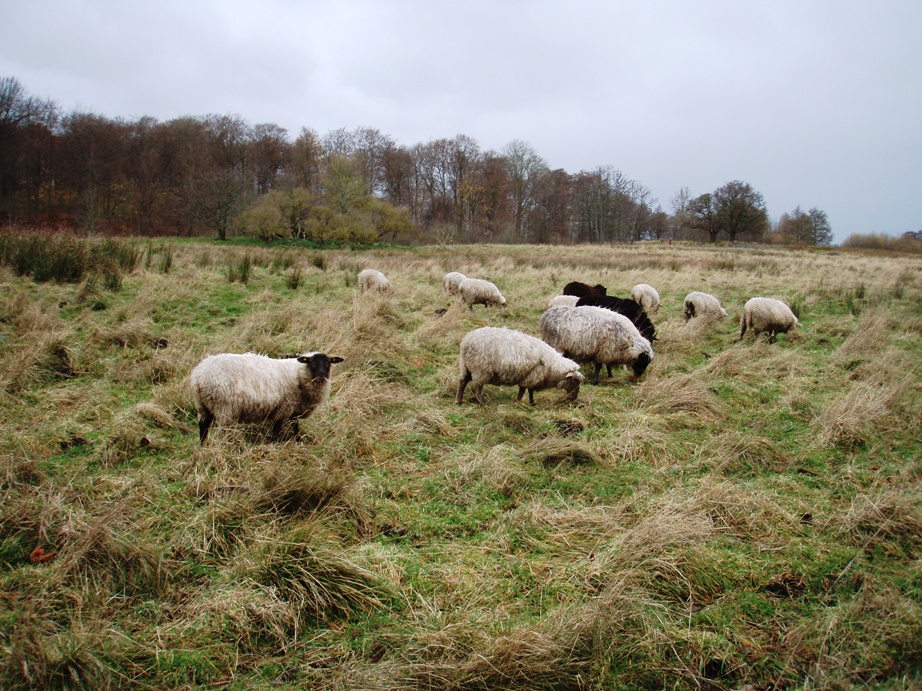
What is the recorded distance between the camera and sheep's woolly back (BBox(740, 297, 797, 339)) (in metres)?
10.5

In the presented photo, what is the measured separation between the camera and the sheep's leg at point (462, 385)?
6.84 meters

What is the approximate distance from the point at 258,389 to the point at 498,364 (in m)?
3.06

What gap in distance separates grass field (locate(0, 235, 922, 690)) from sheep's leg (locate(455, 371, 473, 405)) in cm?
13

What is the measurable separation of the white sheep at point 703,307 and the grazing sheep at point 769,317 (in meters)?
1.67

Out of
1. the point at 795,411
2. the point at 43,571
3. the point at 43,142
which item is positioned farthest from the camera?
the point at 43,142

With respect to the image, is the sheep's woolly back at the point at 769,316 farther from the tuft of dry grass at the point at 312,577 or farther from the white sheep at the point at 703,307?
the tuft of dry grass at the point at 312,577

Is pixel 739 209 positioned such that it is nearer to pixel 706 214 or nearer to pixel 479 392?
pixel 706 214

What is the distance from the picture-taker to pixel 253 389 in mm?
5070

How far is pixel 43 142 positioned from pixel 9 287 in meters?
40.5

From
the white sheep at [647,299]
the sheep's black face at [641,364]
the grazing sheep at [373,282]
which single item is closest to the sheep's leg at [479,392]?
the sheep's black face at [641,364]

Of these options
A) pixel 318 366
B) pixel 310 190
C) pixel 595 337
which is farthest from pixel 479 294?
pixel 310 190

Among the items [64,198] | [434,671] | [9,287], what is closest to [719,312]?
[434,671]

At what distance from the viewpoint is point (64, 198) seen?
130 feet

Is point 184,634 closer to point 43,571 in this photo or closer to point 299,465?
point 43,571
